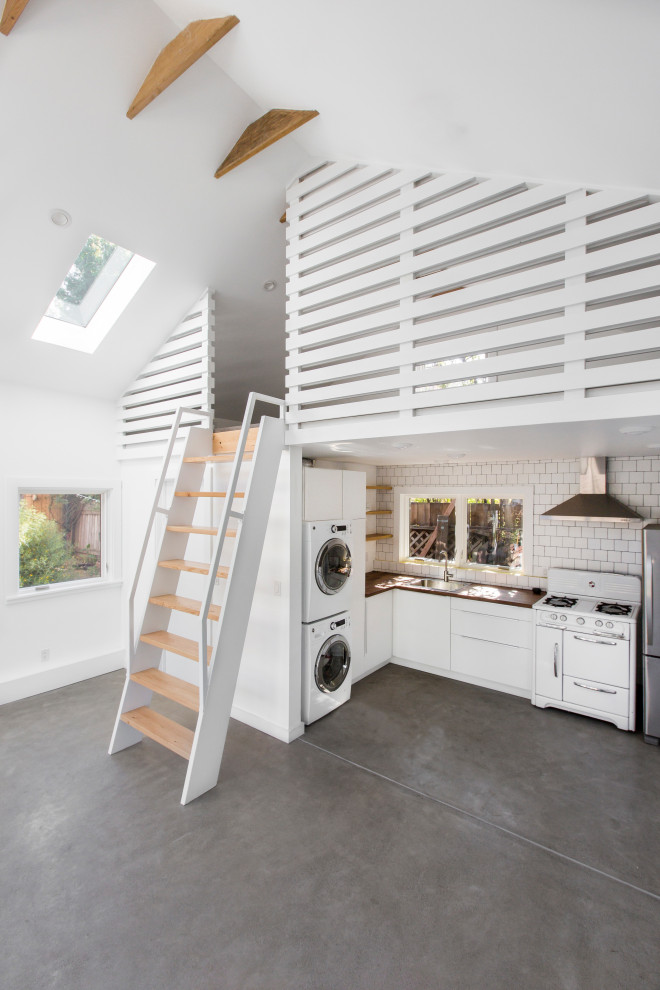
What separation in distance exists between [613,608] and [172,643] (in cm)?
331

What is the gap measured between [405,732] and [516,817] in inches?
39.7

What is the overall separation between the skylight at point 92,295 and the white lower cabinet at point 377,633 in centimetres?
329

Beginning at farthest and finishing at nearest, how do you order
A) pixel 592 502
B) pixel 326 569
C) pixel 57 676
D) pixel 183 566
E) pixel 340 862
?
pixel 57 676
pixel 592 502
pixel 326 569
pixel 183 566
pixel 340 862

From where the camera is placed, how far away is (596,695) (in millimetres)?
3496

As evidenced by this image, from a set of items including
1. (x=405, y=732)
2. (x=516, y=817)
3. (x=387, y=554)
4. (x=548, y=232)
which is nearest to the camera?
(x=548, y=232)

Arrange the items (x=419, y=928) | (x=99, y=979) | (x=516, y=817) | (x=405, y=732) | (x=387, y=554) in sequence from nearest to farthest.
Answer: (x=99, y=979)
(x=419, y=928)
(x=516, y=817)
(x=405, y=732)
(x=387, y=554)

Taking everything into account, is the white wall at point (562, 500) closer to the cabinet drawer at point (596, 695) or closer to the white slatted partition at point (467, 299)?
the cabinet drawer at point (596, 695)

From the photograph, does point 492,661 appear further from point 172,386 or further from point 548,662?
point 172,386

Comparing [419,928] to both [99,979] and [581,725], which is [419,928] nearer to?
[99,979]

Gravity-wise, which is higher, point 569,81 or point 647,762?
point 569,81

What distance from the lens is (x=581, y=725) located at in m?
3.52

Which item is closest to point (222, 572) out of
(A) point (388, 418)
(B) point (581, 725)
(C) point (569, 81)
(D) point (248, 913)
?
(A) point (388, 418)

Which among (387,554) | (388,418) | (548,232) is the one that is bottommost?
(387,554)

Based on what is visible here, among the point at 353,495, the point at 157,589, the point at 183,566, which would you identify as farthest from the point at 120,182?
the point at 353,495
